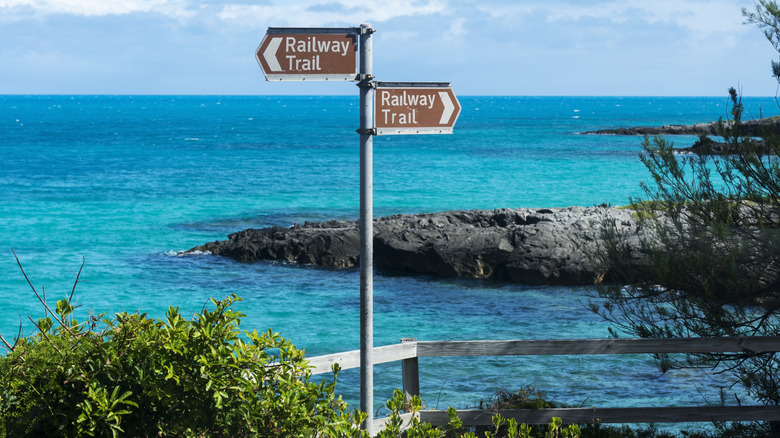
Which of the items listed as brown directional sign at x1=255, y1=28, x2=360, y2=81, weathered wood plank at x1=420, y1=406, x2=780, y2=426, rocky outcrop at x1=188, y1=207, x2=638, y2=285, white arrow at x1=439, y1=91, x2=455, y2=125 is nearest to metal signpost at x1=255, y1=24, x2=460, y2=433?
brown directional sign at x1=255, y1=28, x2=360, y2=81

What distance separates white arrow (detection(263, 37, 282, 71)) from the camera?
413cm

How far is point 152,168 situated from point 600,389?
5412cm

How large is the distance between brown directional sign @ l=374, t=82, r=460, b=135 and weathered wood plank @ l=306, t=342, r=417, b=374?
1.52m

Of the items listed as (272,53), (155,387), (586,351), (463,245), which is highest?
(272,53)

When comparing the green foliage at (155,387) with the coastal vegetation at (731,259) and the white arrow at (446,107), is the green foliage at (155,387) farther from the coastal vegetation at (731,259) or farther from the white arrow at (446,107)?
the coastal vegetation at (731,259)

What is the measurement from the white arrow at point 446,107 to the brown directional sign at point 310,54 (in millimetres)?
551

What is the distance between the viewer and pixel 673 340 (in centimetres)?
542

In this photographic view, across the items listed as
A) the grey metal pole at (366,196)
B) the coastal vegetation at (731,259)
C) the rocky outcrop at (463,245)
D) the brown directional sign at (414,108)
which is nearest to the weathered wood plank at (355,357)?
the grey metal pole at (366,196)

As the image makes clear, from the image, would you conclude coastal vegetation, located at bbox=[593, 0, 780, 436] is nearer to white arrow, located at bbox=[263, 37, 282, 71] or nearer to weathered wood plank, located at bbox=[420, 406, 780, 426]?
weathered wood plank, located at bbox=[420, 406, 780, 426]

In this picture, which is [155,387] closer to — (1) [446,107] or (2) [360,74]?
(2) [360,74]

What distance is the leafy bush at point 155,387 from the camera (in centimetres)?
355

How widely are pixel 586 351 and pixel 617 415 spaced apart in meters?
0.53

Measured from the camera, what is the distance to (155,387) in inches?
138

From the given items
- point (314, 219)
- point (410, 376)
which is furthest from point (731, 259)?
point (314, 219)
